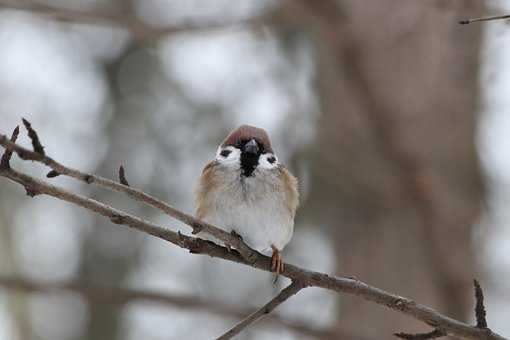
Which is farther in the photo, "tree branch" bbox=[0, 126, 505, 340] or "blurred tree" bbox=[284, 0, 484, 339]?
"blurred tree" bbox=[284, 0, 484, 339]

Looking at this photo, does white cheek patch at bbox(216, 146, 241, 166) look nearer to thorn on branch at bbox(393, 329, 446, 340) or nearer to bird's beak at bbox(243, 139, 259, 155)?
bird's beak at bbox(243, 139, 259, 155)

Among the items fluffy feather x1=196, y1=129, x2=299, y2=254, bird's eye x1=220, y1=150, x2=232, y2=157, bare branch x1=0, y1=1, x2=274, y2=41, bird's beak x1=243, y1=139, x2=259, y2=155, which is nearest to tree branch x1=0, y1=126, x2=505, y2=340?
fluffy feather x1=196, y1=129, x2=299, y2=254

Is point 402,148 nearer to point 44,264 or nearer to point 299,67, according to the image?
point 299,67

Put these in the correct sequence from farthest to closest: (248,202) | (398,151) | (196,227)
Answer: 1. (398,151)
2. (248,202)
3. (196,227)

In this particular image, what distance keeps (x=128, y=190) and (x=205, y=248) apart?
465 millimetres

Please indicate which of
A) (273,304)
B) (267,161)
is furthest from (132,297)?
(273,304)

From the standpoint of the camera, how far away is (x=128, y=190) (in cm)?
225

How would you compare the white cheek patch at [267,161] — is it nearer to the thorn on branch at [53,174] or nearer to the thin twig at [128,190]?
the thin twig at [128,190]

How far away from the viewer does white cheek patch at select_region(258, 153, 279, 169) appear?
12.1ft

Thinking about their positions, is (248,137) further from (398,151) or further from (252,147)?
(398,151)

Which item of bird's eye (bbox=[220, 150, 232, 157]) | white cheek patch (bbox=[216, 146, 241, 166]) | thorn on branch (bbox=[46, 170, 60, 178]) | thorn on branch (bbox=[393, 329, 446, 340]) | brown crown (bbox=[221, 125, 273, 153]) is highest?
brown crown (bbox=[221, 125, 273, 153])

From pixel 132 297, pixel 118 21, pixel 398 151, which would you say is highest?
pixel 118 21

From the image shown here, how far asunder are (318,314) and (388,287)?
1.39 metres

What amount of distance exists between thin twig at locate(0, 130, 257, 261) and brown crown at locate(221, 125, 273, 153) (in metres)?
1.02
